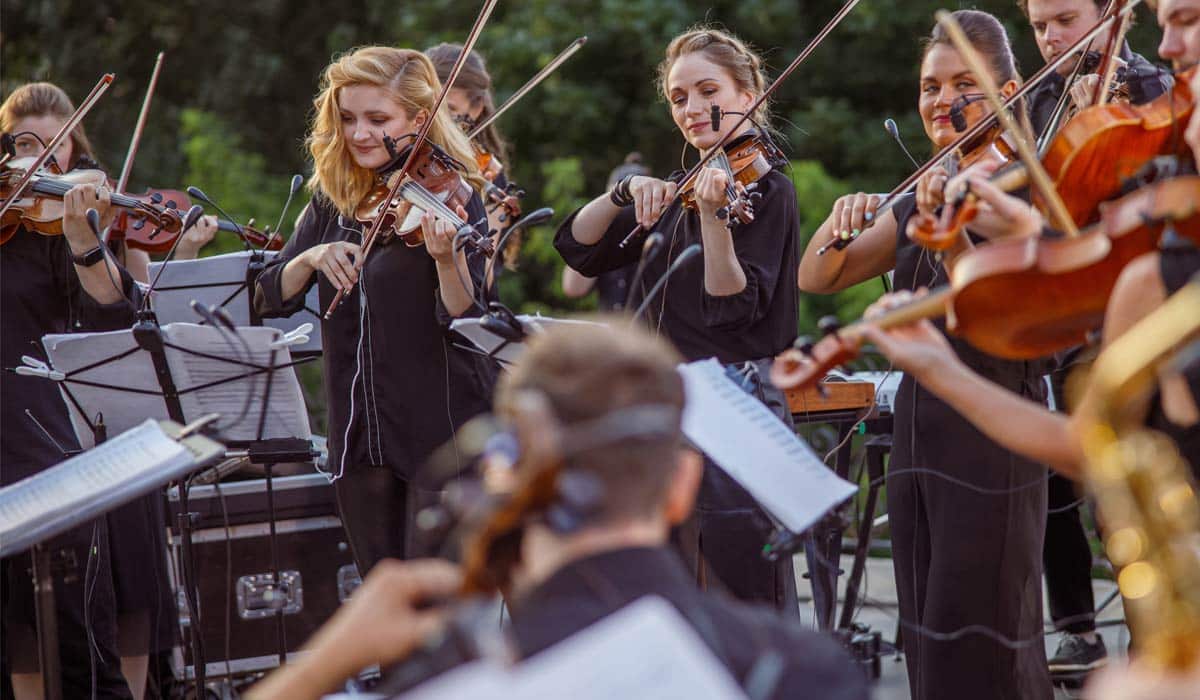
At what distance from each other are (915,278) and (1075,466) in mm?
1129

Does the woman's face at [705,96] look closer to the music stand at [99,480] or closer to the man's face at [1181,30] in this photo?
the man's face at [1181,30]

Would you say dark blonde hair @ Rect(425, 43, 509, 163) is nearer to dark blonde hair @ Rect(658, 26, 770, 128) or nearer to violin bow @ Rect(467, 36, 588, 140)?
violin bow @ Rect(467, 36, 588, 140)

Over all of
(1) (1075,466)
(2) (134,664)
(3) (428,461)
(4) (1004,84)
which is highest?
(4) (1004,84)

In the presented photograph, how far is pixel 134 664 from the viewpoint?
4016 millimetres

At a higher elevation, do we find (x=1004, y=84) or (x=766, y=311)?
(x=1004, y=84)

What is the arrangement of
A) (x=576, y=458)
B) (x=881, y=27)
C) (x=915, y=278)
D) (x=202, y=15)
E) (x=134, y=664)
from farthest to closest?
(x=202, y=15), (x=881, y=27), (x=134, y=664), (x=915, y=278), (x=576, y=458)

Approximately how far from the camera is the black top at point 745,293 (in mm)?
3242

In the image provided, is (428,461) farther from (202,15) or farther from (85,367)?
(202,15)

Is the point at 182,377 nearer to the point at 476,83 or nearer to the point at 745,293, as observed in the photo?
the point at 745,293

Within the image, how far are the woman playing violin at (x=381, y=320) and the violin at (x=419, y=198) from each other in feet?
0.08

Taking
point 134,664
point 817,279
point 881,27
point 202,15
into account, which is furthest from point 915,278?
point 202,15

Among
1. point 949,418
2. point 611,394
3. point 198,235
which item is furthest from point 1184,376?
point 198,235

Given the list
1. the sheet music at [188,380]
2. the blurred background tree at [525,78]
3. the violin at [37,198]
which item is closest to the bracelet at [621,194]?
the sheet music at [188,380]

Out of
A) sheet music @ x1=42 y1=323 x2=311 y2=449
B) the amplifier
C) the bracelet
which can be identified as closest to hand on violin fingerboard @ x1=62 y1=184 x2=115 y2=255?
sheet music @ x1=42 y1=323 x2=311 y2=449
